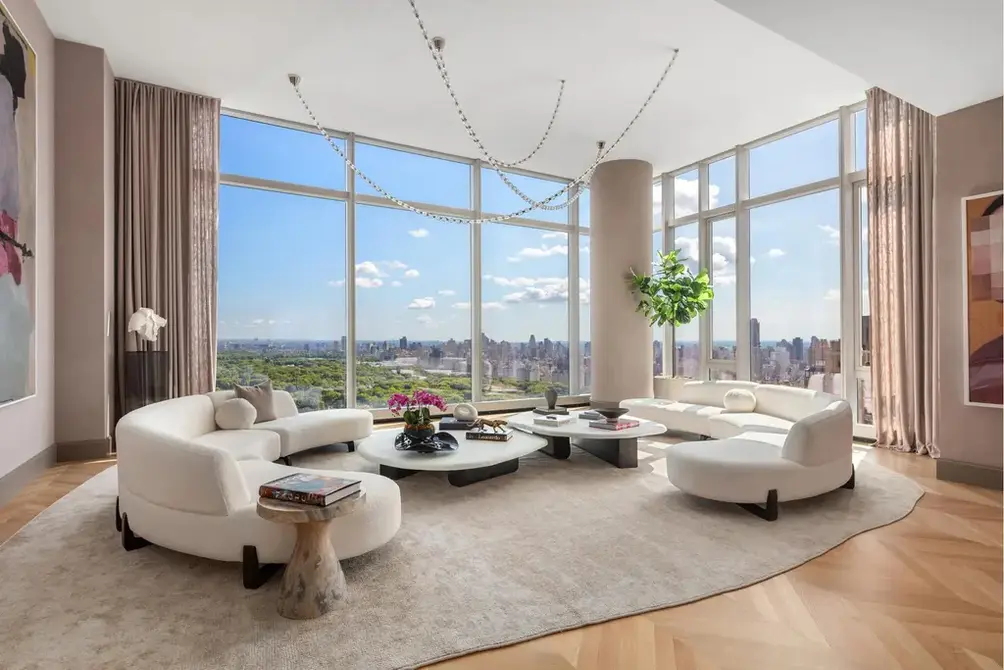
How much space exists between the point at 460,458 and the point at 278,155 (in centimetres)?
471

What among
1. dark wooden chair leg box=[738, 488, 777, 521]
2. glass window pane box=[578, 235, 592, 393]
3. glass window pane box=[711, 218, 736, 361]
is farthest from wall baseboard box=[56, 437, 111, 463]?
glass window pane box=[711, 218, 736, 361]

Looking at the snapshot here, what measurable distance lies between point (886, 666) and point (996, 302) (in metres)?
3.38

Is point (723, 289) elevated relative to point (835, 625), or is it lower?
elevated

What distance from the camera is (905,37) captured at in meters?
3.13

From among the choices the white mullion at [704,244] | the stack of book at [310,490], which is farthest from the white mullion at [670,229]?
the stack of book at [310,490]

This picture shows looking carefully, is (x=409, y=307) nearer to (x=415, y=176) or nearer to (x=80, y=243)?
(x=415, y=176)

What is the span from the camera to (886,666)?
1.85 metres

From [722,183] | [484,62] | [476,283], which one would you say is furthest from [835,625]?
[722,183]

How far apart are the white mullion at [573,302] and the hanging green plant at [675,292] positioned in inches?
51.7

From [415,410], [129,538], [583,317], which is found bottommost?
[129,538]

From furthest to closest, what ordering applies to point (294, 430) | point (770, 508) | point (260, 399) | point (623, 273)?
point (623, 273) < point (260, 399) < point (294, 430) < point (770, 508)

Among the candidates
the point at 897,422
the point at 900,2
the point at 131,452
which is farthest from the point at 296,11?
the point at 897,422

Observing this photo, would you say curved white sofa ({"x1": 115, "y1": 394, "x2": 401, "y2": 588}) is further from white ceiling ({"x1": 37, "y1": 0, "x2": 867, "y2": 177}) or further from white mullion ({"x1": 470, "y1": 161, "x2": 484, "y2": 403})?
white mullion ({"x1": 470, "y1": 161, "x2": 484, "y2": 403})

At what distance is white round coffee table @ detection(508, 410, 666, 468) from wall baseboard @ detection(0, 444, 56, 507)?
148 inches
